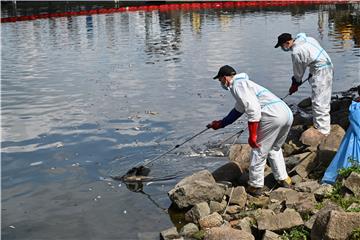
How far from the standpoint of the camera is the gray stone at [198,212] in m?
7.80

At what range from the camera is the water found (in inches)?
343

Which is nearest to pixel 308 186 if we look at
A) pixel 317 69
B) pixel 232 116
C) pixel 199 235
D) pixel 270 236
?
pixel 232 116

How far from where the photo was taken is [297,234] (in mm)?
6355

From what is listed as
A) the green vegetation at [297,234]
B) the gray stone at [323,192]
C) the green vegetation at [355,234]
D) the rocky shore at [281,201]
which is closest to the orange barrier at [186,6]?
the rocky shore at [281,201]

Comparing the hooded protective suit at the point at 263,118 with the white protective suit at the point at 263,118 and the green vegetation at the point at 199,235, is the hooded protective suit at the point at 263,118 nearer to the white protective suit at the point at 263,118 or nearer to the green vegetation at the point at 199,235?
the white protective suit at the point at 263,118

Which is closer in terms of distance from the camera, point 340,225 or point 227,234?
point 340,225

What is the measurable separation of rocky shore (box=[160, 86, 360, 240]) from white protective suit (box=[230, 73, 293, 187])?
34 cm

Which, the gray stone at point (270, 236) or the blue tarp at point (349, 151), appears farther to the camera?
the blue tarp at point (349, 151)

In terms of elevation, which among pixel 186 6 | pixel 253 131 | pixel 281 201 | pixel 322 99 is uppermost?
pixel 186 6

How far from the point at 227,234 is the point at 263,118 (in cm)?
221

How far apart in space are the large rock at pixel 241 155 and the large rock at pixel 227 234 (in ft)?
10.6

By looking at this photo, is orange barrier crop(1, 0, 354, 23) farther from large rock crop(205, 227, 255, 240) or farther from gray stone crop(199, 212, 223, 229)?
large rock crop(205, 227, 255, 240)

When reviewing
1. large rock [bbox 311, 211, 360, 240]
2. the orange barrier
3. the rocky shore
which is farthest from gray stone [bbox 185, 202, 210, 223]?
→ the orange barrier

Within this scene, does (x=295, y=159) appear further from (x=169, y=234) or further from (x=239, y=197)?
(x=169, y=234)
